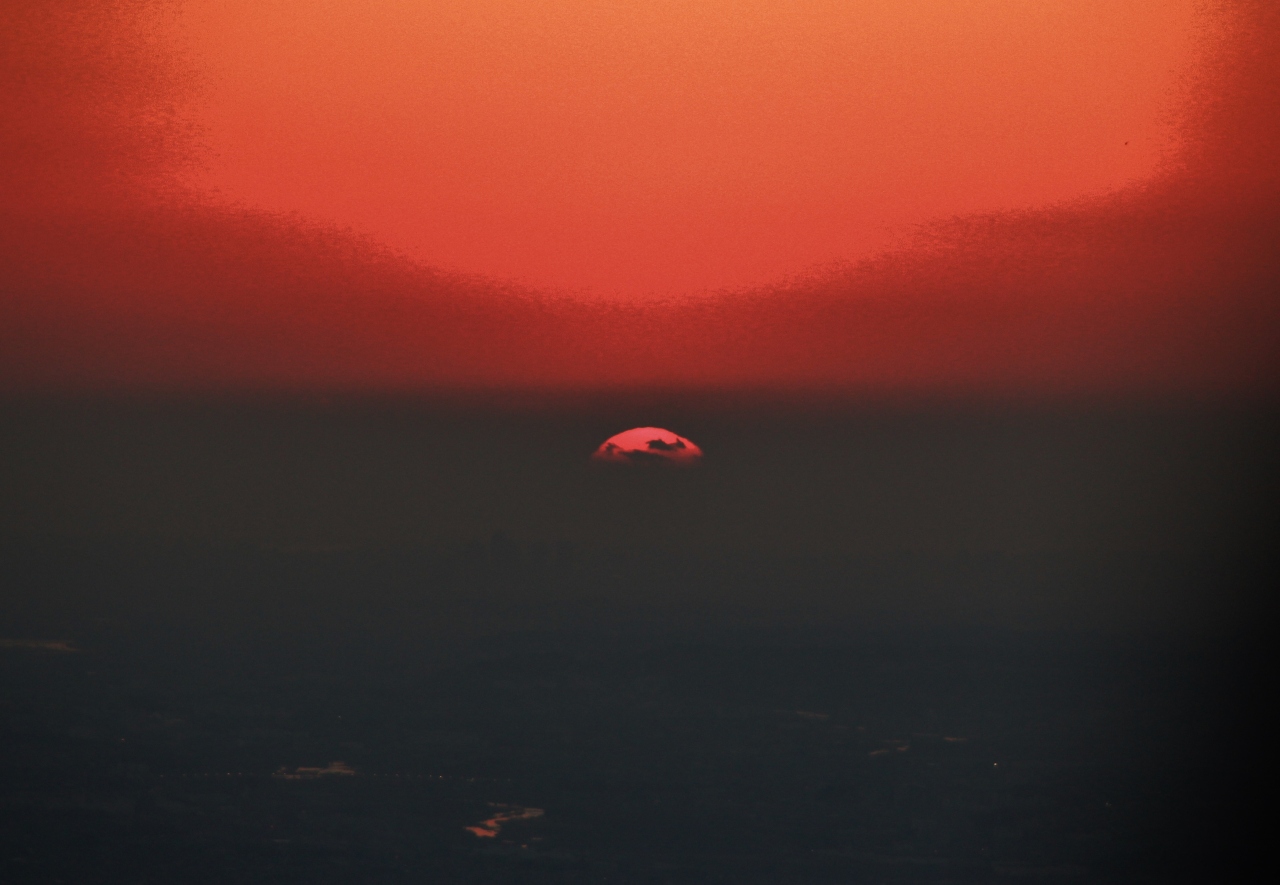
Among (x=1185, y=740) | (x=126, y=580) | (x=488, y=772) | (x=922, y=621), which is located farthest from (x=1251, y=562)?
(x=488, y=772)

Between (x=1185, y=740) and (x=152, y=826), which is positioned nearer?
(x=1185, y=740)

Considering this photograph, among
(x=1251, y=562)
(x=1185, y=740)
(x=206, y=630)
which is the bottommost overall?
(x=206, y=630)

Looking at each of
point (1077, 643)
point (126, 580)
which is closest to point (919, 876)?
point (1077, 643)

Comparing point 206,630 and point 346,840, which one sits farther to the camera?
point 346,840

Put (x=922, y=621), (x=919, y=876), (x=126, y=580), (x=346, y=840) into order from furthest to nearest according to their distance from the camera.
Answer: (x=919, y=876), (x=346, y=840), (x=922, y=621), (x=126, y=580)

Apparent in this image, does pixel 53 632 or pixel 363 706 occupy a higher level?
pixel 53 632

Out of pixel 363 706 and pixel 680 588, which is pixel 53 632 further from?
pixel 680 588

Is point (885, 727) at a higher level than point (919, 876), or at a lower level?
higher

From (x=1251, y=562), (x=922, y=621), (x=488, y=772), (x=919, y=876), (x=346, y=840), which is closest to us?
(x=1251, y=562)

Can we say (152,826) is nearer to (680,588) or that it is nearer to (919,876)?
(680,588)
